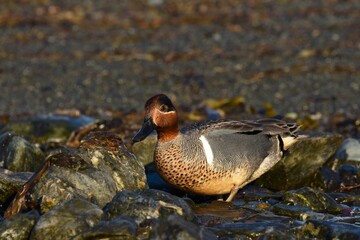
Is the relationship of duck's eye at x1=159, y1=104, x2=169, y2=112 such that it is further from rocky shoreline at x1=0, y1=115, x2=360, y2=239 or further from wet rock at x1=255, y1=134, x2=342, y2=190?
wet rock at x1=255, y1=134, x2=342, y2=190

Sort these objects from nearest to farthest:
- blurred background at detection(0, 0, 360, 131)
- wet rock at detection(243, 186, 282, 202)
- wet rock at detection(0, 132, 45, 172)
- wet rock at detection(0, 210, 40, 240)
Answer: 1. wet rock at detection(0, 210, 40, 240)
2. wet rock at detection(243, 186, 282, 202)
3. wet rock at detection(0, 132, 45, 172)
4. blurred background at detection(0, 0, 360, 131)

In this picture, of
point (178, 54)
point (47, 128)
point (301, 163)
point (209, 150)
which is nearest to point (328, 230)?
point (209, 150)

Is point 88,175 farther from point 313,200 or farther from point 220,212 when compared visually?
point 313,200

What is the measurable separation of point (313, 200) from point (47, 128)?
3508 millimetres

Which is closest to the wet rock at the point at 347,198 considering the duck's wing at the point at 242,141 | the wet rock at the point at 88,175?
the duck's wing at the point at 242,141

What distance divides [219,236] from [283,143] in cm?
160

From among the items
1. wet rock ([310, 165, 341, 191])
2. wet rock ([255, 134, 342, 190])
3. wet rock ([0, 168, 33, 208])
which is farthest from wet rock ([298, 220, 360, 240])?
wet rock ([0, 168, 33, 208])

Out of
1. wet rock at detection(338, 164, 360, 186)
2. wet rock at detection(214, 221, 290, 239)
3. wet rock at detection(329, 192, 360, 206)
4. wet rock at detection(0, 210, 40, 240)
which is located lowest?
wet rock at detection(329, 192, 360, 206)

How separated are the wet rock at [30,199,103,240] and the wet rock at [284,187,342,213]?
172 centimetres

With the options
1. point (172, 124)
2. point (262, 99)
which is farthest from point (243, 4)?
point (172, 124)

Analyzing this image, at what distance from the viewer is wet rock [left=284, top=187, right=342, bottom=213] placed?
630 centimetres

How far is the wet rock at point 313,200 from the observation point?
6.30 m

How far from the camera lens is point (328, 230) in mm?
5453

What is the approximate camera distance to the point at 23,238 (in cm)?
535
